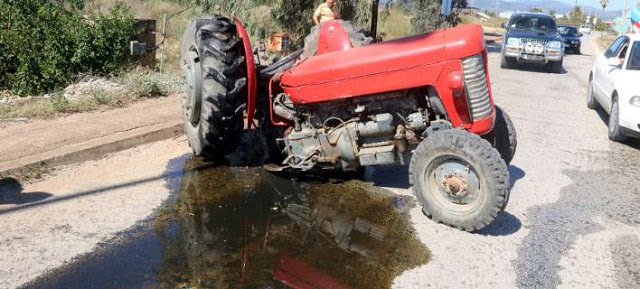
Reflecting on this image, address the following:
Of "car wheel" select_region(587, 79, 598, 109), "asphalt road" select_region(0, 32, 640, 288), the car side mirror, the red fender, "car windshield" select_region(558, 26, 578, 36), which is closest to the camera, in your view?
"asphalt road" select_region(0, 32, 640, 288)

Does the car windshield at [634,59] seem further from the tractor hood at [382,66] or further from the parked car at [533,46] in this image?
the parked car at [533,46]

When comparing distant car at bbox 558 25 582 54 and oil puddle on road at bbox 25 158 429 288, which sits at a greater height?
oil puddle on road at bbox 25 158 429 288

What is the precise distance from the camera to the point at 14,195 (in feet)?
17.4

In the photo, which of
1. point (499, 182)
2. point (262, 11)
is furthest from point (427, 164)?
point (262, 11)

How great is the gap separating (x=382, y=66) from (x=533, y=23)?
14.7 metres

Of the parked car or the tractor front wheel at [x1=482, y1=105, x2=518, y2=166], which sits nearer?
the tractor front wheel at [x1=482, y1=105, x2=518, y2=166]

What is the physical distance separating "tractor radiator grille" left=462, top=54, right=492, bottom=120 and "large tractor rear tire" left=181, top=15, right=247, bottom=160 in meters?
2.12

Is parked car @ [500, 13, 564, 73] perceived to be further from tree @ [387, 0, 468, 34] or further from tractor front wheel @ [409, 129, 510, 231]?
tractor front wheel @ [409, 129, 510, 231]

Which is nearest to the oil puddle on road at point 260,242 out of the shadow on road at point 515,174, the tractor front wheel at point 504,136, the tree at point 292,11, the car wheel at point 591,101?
the tractor front wheel at point 504,136

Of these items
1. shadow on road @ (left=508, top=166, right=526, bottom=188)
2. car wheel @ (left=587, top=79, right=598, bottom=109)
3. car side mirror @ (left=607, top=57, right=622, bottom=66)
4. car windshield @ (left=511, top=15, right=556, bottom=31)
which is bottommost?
car wheel @ (left=587, top=79, right=598, bottom=109)

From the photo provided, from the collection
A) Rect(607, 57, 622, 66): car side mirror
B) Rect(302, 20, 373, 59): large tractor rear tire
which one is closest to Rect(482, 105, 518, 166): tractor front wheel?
Rect(302, 20, 373, 59): large tractor rear tire

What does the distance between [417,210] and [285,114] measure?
1.61 meters

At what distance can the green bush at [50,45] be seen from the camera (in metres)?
10.1

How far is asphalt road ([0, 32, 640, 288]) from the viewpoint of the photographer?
4.16 m
